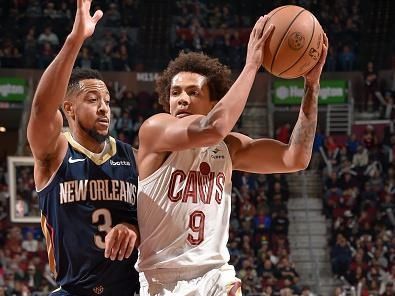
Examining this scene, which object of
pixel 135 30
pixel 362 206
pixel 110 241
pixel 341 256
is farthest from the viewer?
pixel 135 30

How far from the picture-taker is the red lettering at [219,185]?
383 centimetres

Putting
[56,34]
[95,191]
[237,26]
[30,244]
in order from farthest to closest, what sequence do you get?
1. [237,26]
2. [56,34]
3. [30,244]
4. [95,191]

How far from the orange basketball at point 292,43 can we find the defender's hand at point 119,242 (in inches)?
43.0

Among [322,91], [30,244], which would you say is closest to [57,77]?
[30,244]

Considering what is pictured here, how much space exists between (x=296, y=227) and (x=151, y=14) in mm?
7447

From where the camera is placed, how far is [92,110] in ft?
13.1

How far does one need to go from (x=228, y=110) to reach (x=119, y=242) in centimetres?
79

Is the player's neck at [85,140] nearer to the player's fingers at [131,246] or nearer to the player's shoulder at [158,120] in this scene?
the player's shoulder at [158,120]

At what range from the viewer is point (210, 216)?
3777mm

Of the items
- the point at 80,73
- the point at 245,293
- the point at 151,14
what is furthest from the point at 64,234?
the point at 151,14

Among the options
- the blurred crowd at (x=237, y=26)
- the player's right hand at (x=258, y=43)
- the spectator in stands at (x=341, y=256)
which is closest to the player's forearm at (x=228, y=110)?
the player's right hand at (x=258, y=43)

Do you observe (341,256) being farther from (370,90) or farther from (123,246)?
(123,246)

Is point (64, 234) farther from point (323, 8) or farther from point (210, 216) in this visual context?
point (323, 8)

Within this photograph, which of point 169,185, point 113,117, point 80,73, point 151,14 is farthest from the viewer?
point 151,14
